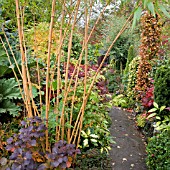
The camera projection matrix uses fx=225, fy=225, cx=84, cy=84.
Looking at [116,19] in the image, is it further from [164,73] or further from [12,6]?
[12,6]

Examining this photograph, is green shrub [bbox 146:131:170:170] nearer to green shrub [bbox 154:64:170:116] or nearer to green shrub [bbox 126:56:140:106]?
green shrub [bbox 154:64:170:116]

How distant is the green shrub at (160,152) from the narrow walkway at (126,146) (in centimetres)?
42

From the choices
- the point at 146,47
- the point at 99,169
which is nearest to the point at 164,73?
the point at 146,47

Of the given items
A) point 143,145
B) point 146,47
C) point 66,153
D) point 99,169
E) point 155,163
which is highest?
point 146,47

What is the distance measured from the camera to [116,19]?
8672 mm

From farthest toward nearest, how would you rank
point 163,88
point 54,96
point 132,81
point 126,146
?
point 132,81 < point 126,146 < point 163,88 < point 54,96

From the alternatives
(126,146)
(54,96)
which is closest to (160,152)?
(126,146)

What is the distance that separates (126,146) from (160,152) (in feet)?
3.45

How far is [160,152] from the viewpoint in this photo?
262cm

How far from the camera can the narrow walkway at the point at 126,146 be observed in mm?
3114

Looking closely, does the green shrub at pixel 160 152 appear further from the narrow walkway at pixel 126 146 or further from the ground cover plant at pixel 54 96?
the ground cover plant at pixel 54 96

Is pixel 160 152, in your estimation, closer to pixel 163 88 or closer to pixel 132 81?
pixel 163 88

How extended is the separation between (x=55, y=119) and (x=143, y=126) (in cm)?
275

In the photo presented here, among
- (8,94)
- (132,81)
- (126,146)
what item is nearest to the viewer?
(8,94)
